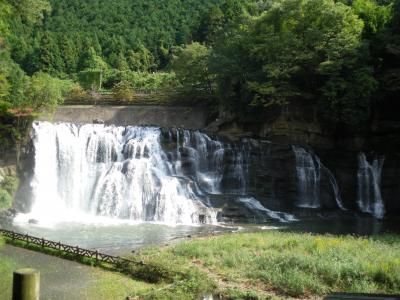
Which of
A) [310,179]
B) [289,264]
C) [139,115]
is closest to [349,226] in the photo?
[310,179]

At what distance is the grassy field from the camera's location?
14.8 meters

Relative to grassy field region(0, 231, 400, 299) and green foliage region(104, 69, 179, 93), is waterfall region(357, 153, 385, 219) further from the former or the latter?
green foliage region(104, 69, 179, 93)

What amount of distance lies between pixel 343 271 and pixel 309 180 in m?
20.6

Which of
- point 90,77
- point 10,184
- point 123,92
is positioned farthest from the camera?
point 90,77

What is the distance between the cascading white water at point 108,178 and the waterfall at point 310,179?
799 centimetres

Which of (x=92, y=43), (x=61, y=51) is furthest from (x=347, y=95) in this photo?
(x=92, y=43)

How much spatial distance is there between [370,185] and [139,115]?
21621 mm

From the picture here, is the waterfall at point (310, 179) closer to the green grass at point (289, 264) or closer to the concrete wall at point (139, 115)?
the concrete wall at point (139, 115)

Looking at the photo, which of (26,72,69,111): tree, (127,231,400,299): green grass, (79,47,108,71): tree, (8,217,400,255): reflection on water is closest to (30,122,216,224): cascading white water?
(26,72,69,111): tree

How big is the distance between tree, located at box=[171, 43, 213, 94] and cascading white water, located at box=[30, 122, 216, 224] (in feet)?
39.8

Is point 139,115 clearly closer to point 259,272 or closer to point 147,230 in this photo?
point 147,230

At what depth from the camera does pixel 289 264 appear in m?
16.8

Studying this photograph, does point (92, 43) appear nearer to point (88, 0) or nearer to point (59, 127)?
point (88, 0)

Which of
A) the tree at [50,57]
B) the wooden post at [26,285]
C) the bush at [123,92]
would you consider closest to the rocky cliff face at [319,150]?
the bush at [123,92]
